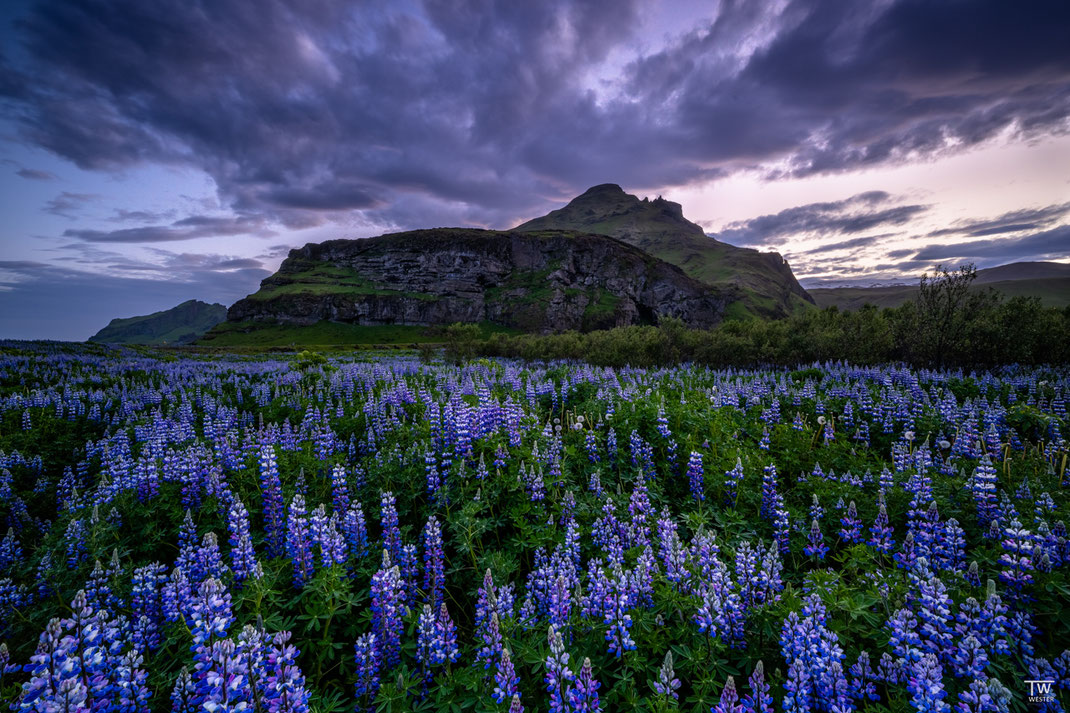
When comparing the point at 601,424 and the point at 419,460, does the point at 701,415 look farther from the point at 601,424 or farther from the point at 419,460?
the point at 419,460

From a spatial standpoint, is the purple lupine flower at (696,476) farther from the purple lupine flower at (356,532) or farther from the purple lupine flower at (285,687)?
the purple lupine flower at (285,687)

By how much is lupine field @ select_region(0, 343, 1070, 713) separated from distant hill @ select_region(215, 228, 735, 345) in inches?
6089

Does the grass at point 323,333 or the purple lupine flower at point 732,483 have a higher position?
the grass at point 323,333

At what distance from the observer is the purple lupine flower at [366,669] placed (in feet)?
10.6

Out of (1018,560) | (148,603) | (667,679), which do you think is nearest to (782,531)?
(1018,560)

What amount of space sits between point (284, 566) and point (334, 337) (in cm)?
16567

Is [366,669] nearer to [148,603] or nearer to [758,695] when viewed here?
[148,603]

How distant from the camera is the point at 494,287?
187 m

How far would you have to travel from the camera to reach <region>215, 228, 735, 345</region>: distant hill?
546ft

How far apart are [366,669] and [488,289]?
615 ft

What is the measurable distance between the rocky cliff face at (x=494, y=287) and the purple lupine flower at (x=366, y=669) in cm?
15988

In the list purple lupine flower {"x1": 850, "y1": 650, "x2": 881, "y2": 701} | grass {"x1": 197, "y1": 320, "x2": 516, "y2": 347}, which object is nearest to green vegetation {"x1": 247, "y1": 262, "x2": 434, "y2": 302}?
grass {"x1": 197, "y1": 320, "x2": 516, "y2": 347}

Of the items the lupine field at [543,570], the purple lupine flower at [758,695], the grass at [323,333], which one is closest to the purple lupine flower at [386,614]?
the lupine field at [543,570]

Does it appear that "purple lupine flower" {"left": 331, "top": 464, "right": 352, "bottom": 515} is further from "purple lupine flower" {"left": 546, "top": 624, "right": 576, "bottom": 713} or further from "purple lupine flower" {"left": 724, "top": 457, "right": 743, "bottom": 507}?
"purple lupine flower" {"left": 724, "top": 457, "right": 743, "bottom": 507}
